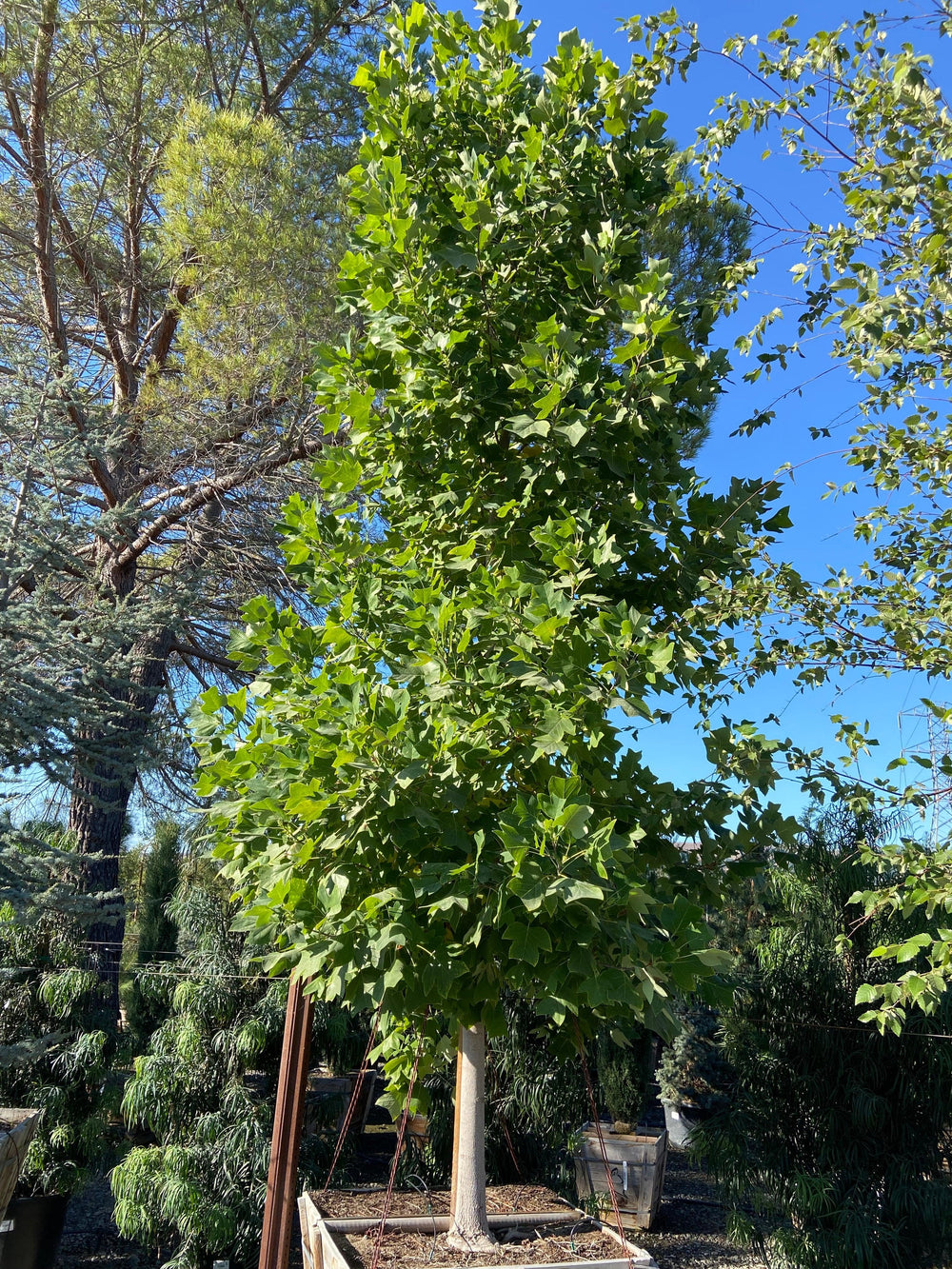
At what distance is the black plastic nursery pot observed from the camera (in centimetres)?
511

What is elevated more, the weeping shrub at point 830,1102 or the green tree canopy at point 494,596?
the green tree canopy at point 494,596

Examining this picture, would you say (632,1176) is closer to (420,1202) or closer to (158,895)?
(420,1202)

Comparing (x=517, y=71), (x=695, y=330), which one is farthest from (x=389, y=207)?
(x=695, y=330)

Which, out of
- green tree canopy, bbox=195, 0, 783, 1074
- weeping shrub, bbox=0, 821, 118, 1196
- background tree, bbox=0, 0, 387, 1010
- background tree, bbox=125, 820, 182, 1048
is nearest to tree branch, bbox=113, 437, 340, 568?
background tree, bbox=0, 0, 387, 1010

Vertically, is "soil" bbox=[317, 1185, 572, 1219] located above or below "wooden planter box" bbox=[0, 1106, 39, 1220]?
above

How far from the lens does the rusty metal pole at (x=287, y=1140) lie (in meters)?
2.81

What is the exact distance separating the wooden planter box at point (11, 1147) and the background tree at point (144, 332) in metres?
1.34

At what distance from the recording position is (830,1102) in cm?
442

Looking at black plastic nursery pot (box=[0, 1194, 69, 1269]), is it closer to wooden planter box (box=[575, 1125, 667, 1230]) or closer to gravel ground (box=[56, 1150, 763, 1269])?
gravel ground (box=[56, 1150, 763, 1269])

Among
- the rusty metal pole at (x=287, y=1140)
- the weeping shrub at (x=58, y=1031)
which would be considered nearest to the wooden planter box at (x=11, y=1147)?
the weeping shrub at (x=58, y=1031)

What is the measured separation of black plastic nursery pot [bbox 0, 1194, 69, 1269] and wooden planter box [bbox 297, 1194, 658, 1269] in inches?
142

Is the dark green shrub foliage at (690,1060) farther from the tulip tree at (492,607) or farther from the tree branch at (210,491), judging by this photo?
the tulip tree at (492,607)

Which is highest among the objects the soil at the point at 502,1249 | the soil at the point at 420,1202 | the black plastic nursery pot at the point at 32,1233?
the soil at the point at 502,1249

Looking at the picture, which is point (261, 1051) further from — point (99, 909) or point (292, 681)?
point (292, 681)
